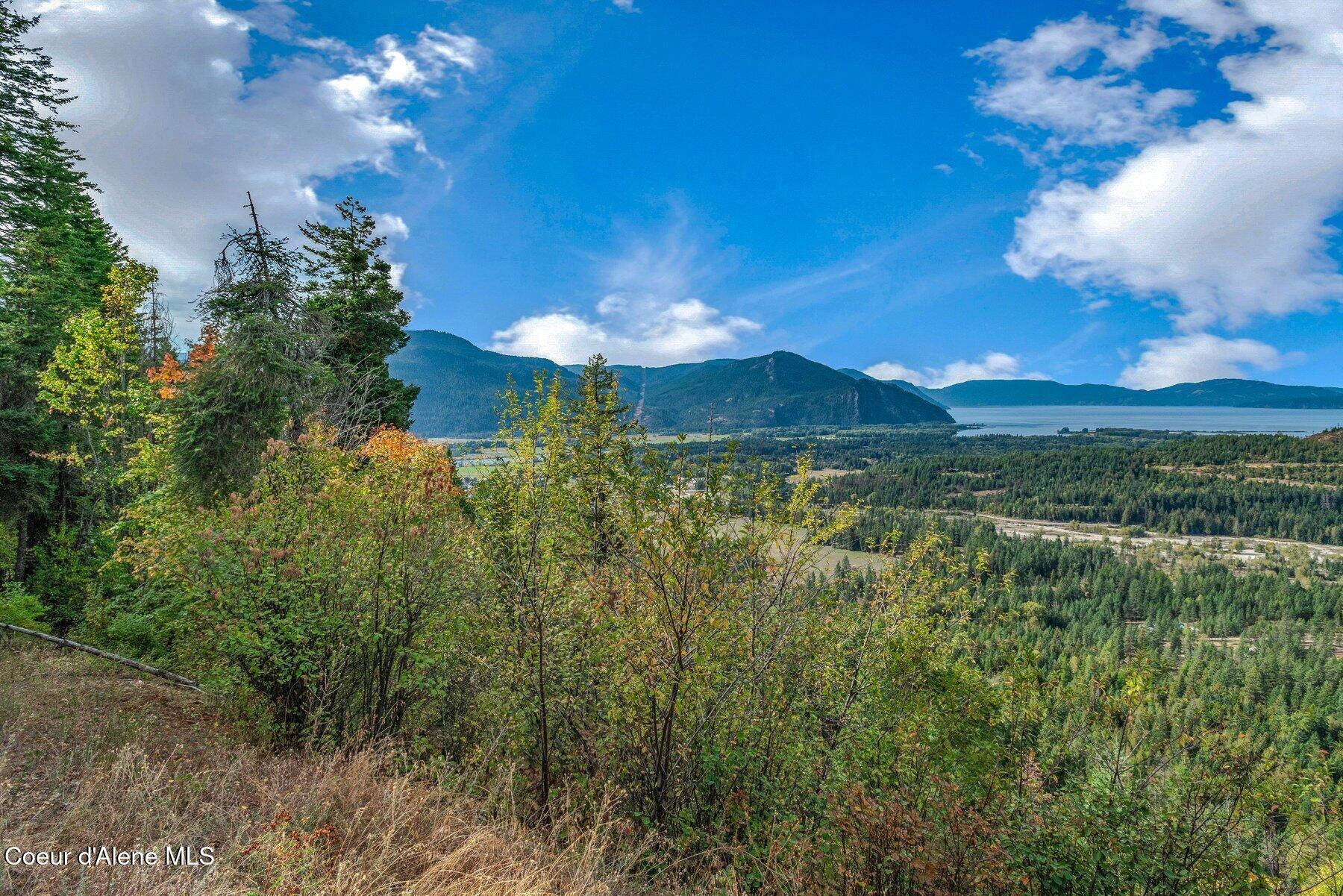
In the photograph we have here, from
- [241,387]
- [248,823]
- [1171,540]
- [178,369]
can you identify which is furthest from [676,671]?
[1171,540]

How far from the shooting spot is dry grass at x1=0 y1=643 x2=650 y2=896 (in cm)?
444

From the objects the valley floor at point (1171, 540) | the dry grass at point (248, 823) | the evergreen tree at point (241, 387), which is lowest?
the valley floor at point (1171, 540)

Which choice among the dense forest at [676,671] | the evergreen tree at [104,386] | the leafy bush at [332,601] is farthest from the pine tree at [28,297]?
the leafy bush at [332,601]

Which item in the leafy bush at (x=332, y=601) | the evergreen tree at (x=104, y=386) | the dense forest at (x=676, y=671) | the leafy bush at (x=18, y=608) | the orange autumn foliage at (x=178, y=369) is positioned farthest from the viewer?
the evergreen tree at (x=104, y=386)

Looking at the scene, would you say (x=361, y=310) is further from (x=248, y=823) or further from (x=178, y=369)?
(x=248, y=823)

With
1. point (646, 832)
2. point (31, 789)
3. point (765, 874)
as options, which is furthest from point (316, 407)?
point (765, 874)

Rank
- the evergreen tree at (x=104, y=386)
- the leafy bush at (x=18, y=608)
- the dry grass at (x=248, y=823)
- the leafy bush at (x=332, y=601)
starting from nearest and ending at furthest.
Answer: the dry grass at (x=248, y=823)
the leafy bush at (x=332, y=601)
the leafy bush at (x=18, y=608)
the evergreen tree at (x=104, y=386)

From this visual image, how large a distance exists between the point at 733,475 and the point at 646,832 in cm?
446

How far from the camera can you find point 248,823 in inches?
200

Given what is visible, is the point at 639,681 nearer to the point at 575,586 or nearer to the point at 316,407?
the point at 575,586

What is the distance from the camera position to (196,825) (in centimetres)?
498

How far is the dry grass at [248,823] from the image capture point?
14.6 feet

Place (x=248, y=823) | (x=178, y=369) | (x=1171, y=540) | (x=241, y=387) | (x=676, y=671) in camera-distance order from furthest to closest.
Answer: (x=1171, y=540) < (x=178, y=369) < (x=241, y=387) < (x=676, y=671) < (x=248, y=823)

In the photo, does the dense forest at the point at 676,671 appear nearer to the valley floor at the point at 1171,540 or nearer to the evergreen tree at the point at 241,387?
the evergreen tree at the point at 241,387
